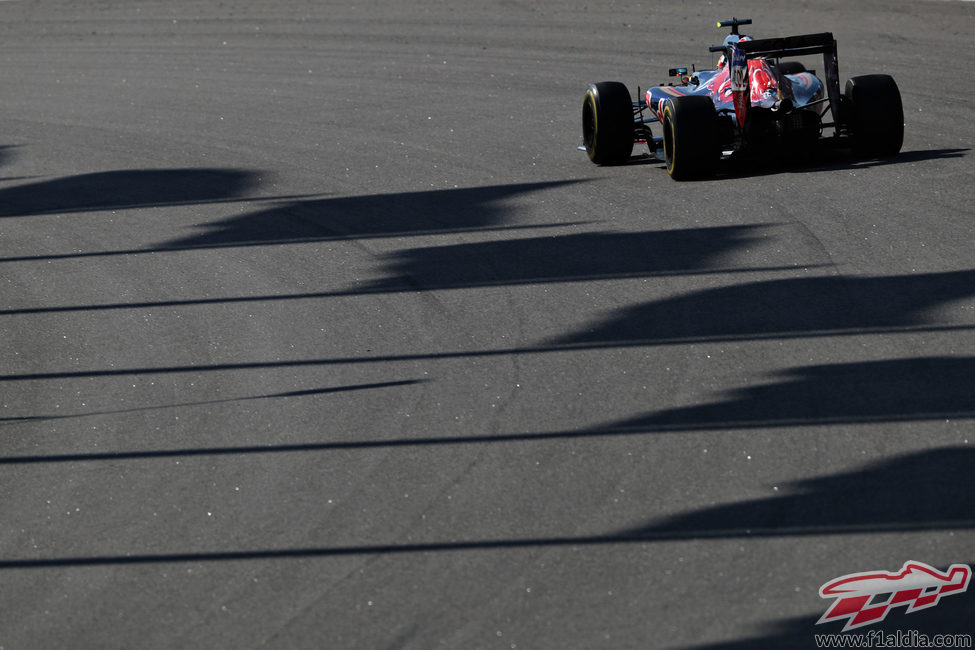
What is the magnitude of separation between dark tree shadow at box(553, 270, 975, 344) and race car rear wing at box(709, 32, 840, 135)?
3.47m

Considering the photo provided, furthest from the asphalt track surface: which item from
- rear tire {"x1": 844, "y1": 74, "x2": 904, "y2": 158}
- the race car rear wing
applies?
the race car rear wing

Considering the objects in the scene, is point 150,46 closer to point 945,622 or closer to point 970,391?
point 970,391

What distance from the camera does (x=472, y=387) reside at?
793 cm

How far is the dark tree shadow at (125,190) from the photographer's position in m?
13.4

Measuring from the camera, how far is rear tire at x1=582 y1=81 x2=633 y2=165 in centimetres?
1319

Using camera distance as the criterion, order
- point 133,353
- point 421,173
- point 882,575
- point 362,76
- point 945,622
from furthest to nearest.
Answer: point 362,76 < point 421,173 < point 133,353 < point 882,575 < point 945,622

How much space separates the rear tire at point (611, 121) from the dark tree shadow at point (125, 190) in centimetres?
354

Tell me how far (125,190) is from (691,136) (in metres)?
5.92

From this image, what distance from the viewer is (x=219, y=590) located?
574cm

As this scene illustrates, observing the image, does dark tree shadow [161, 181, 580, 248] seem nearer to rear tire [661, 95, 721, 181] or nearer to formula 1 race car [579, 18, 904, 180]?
rear tire [661, 95, 721, 181]

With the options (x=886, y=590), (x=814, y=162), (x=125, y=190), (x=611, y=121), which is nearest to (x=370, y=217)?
(x=611, y=121)

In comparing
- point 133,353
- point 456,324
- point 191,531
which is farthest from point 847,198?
point 191,531

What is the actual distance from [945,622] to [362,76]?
15879 millimetres

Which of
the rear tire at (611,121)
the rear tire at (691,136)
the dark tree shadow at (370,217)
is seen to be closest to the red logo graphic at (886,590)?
the dark tree shadow at (370,217)
